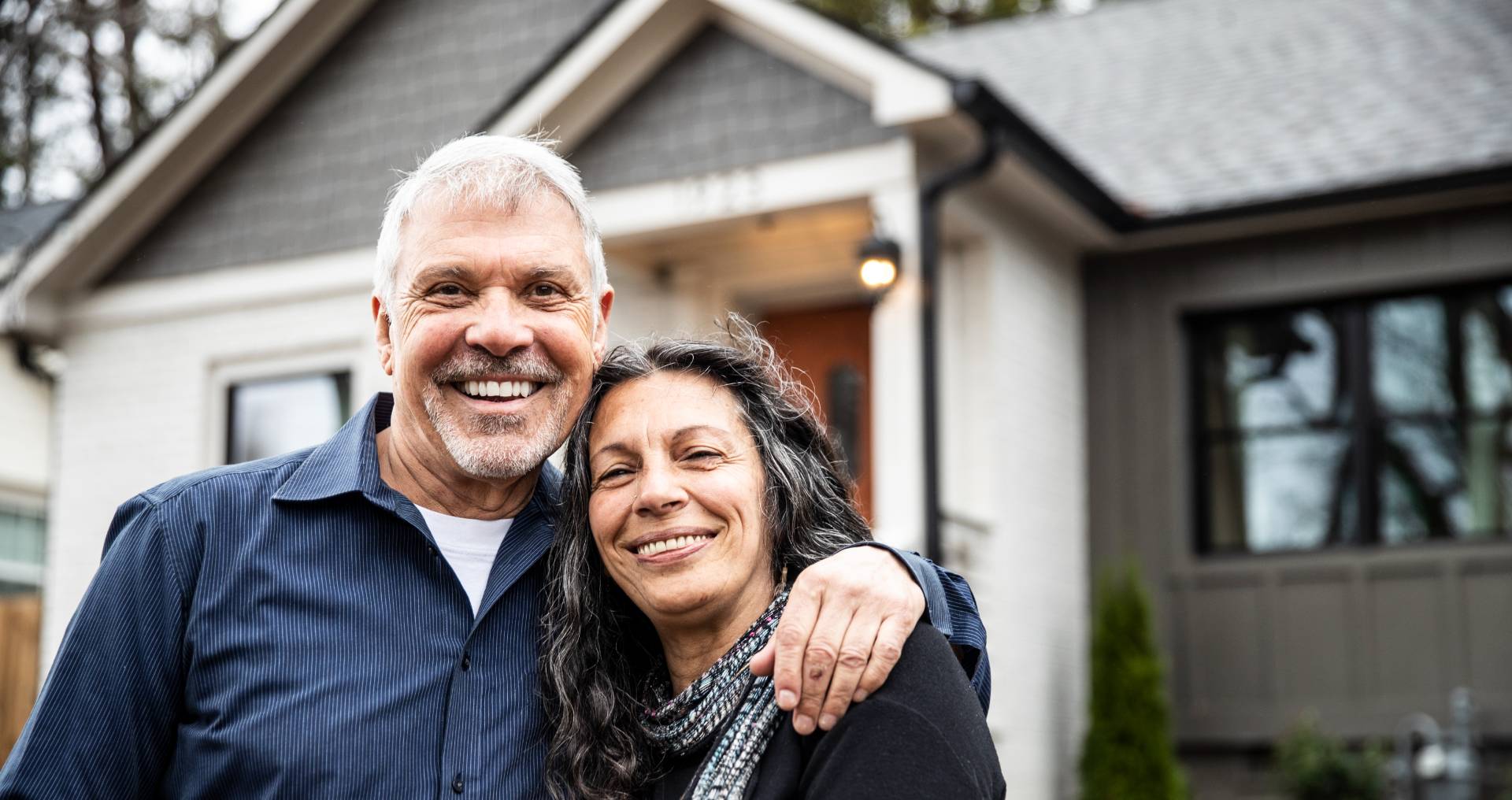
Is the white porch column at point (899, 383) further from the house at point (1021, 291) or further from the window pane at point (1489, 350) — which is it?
the window pane at point (1489, 350)

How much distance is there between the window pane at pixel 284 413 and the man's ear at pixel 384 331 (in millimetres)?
7430

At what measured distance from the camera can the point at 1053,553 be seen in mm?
9234

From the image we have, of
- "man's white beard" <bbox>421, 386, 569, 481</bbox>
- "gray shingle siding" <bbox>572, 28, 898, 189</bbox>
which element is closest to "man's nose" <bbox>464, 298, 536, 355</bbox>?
"man's white beard" <bbox>421, 386, 569, 481</bbox>

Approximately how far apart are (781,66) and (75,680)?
6547 mm

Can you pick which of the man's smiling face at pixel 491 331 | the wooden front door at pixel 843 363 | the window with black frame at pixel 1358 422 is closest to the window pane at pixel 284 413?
the wooden front door at pixel 843 363

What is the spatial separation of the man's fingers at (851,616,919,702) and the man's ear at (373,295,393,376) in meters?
1.01

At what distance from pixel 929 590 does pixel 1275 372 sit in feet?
25.4

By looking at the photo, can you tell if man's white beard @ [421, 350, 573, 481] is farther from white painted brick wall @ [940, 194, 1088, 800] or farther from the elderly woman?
white painted brick wall @ [940, 194, 1088, 800]

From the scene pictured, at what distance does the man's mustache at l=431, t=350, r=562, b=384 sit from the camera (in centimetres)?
248

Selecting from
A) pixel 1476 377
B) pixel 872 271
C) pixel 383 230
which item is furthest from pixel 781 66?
pixel 383 230

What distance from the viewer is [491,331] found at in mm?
2459

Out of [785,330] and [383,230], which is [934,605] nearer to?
[383,230]

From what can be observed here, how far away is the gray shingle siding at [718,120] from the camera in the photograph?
8.13 meters

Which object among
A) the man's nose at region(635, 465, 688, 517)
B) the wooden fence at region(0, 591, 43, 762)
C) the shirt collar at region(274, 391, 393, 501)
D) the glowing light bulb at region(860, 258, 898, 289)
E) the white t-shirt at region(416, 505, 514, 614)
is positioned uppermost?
the glowing light bulb at region(860, 258, 898, 289)
